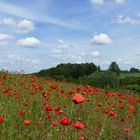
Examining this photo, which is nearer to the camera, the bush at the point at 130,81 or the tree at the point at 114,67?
the bush at the point at 130,81

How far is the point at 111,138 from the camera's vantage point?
6.49 meters

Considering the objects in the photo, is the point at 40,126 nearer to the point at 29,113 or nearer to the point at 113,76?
the point at 29,113

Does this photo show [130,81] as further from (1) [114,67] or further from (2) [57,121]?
(2) [57,121]

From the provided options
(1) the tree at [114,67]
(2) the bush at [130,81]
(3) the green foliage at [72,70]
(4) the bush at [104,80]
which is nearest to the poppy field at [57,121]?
(4) the bush at [104,80]

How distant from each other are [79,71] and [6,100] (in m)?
22.8

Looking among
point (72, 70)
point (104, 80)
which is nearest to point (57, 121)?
point (104, 80)

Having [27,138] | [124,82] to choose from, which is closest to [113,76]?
[124,82]

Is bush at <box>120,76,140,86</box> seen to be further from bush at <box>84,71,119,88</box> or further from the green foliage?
the green foliage

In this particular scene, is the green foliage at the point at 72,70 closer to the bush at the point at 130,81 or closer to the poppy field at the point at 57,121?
the bush at the point at 130,81

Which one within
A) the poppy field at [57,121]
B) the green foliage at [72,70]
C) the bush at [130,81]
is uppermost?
the green foliage at [72,70]

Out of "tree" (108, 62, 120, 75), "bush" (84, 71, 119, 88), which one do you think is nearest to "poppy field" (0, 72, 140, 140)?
"bush" (84, 71, 119, 88)

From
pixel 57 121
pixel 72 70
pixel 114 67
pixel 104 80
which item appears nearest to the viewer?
pixel 57 121

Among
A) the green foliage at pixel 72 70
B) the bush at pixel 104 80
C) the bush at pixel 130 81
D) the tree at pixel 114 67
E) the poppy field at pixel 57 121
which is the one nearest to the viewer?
the poppy field at pixel 57 121

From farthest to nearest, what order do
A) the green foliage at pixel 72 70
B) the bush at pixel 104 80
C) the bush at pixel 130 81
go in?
1. the green foliage at pixel 72 70
2. the bush at pixel 130 81
3. the bush at pixel 104 80
